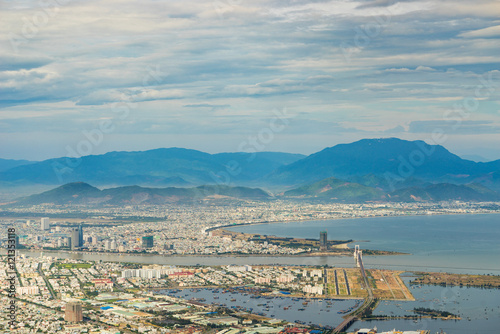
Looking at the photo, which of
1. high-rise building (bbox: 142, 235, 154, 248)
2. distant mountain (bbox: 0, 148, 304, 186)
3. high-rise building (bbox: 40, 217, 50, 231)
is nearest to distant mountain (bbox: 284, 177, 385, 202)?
distant mountain (bbox: 0, 148, 304, 186)

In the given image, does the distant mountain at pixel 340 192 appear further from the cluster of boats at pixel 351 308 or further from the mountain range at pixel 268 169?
the cluster of boats at pixel 351 308

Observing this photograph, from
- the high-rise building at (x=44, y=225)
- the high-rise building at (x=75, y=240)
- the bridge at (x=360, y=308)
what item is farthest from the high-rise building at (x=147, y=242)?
the bridge at (x=360, y=308)

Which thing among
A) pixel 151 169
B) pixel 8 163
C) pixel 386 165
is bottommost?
pixel 386 165

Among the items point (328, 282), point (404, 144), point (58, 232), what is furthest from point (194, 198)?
point (404, 144)

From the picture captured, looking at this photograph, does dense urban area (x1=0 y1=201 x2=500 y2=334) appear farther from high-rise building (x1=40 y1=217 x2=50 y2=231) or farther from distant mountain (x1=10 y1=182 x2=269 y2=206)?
distant mountain (x1=10 y1=182 x2=269 y2=206)

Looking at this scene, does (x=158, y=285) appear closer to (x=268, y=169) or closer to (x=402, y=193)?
(x=402, y=193)

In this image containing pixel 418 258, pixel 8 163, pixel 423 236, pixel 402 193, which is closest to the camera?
pixel 418 258

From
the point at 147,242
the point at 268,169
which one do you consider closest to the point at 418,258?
the point at 147,242
